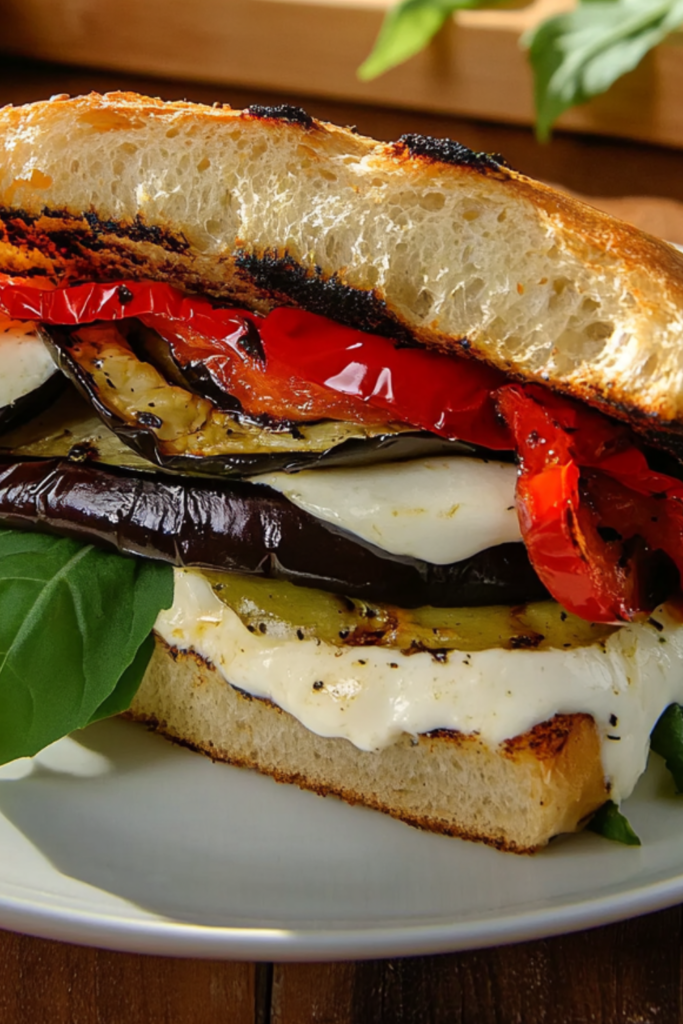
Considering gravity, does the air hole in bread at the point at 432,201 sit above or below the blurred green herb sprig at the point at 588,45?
below

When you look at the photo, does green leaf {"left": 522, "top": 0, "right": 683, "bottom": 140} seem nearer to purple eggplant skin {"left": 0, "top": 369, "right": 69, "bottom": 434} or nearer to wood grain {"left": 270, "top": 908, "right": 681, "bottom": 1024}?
purple eggplant skin {"left": 0, "top": 369, "right": 69, "bottom": 434}

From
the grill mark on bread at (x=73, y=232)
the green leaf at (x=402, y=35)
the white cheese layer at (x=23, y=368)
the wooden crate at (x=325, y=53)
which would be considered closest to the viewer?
the grill mark on bread at (x=73, y=232)

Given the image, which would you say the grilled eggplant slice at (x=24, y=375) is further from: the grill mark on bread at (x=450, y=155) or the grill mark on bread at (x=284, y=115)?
the grill mark on bread at (x=450, y=155)

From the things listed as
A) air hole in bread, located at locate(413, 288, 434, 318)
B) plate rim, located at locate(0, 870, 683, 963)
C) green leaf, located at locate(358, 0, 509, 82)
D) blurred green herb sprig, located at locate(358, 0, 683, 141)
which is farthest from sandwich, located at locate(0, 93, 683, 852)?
green leaf, located at locate(358, 0, 509, 82)

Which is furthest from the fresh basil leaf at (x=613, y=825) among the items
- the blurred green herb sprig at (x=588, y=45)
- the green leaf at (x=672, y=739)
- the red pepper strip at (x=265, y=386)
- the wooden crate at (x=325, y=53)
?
the wooden crate at (x=325, y=53)

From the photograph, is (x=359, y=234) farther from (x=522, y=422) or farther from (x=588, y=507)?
(x=588, y=507)

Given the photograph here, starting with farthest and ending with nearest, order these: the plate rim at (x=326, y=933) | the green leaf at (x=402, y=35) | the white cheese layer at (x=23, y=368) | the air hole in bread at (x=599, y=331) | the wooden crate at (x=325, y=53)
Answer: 1. the wooden crate at (x=325, y=53)
2. the green leaf at (x=402, y=35)
3. the white cheese layer at (x=23, y=368)
4. the air hole in bread at (x=599, y=331)
5. the plate rim at (x=326, y=933)
